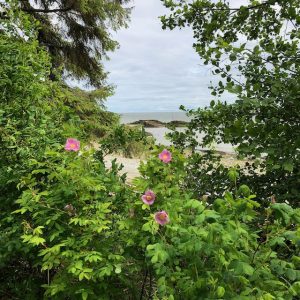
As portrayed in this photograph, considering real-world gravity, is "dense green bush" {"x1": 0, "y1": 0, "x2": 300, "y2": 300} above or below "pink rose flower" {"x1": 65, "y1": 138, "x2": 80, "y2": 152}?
below

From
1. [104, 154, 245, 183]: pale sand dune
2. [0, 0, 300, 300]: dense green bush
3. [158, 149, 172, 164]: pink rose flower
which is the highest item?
[158, 149, 172, 164]: pink rose flower

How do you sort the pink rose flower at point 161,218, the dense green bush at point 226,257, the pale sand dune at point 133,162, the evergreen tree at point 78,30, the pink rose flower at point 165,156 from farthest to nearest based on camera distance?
the evergreen tree at point 78,30, the pale sand dune at point 133,162, the pink rose flower at point 165,156, the pink rose flower at point 161,218, the dense green bush at point 226,257

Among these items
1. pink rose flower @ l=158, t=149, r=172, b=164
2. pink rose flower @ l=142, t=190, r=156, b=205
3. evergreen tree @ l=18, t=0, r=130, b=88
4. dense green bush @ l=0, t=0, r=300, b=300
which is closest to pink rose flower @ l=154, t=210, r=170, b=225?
dense green bush @ l=0, t=0, r=300, b=300

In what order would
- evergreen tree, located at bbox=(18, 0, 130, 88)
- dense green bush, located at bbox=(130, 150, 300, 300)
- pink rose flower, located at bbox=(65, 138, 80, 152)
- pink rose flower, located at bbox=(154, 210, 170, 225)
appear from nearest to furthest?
dense green bush, located at bbox=(130, 150, 300, 300) → pink rose flower, located at bbox=(154, 210, 170, 225) → pink rose flower, located at bbox=(65, 138, 80, 152) → evergreen tree, located at bbox=(18, 0, 130, 88)

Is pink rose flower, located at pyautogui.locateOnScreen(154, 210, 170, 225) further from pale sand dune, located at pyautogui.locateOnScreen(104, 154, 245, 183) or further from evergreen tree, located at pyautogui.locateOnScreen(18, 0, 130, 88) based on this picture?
evergreen tree, located at pyautogui.locateOnScreen(18, 0, 130, 88)

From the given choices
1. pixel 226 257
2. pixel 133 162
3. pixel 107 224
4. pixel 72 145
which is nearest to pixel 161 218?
pixel 226 257

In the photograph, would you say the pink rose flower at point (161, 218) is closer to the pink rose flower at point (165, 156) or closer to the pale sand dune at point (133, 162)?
the pink rose flower at point (165, 156)

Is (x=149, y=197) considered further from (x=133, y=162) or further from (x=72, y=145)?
(x=133, y=162)

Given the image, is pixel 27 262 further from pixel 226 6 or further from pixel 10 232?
pixel 226 6

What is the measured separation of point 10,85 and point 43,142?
59cm

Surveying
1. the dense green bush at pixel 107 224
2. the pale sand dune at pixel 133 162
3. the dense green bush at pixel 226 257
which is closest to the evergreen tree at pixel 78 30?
the pale sand dune at pixel 133 162

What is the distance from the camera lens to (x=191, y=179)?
3.61m

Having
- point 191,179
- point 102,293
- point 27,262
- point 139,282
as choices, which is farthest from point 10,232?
point 191,179

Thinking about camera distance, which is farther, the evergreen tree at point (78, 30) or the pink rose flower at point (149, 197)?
the evergreen tree at point (78, 30)
